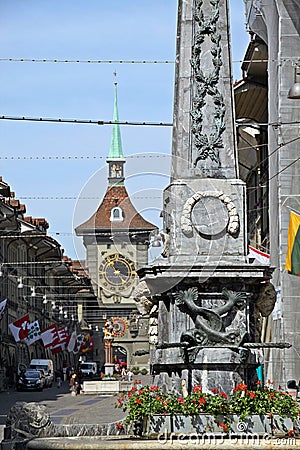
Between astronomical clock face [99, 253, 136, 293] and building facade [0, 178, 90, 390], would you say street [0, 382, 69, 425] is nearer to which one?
building facade [0, 178, 90, 390]

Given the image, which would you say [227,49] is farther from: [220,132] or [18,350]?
[18,350]

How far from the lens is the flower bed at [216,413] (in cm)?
1365

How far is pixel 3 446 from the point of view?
44.1ft

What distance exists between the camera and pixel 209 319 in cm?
1667

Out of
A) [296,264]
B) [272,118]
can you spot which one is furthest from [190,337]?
[272,118]

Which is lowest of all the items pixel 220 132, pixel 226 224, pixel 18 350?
pixel 18 350

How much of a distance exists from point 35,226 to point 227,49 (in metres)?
66.1

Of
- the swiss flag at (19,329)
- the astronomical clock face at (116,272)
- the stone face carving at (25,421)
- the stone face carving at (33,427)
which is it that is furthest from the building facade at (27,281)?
the stone face carving at (25,421)

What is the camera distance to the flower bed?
13.6 m

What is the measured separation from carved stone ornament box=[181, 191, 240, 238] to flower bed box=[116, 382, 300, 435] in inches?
146

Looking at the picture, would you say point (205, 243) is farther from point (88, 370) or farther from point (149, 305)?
point (88, 370)

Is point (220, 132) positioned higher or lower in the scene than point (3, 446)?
higher

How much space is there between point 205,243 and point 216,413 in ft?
13.8

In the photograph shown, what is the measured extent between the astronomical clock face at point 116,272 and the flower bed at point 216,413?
13474 centimetres
